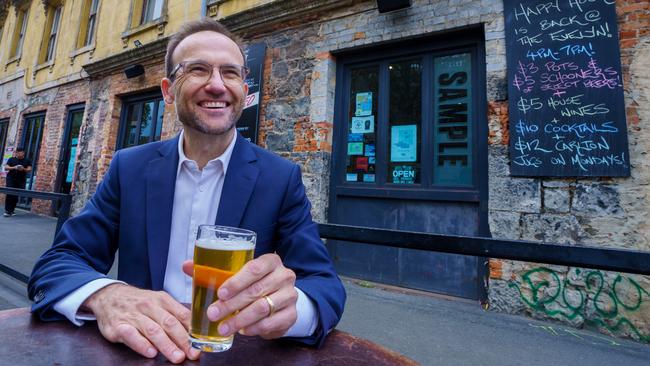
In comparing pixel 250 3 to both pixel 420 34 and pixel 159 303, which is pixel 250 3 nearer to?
pixel 420 34

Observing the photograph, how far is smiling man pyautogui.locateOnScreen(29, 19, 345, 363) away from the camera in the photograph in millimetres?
899

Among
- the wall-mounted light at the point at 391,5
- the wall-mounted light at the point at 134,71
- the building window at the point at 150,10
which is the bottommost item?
the wall-mounted light at the point at 391,5

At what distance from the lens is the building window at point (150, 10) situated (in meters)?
7.85

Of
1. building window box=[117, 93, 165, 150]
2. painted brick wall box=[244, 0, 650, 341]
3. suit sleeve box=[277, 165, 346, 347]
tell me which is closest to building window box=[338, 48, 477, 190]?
painted brick wall box=[244, 0, 650, 341]

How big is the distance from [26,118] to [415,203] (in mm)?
12579

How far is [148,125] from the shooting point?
752 centimetres

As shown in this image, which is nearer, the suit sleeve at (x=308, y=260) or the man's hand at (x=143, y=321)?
the man's hand at (x=143, y=321)

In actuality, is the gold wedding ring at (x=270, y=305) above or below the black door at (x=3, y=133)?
below

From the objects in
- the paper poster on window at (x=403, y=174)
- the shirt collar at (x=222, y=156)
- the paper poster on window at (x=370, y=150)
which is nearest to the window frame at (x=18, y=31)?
the paper poster on window at (x=370, y=150)

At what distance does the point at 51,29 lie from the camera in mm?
10789

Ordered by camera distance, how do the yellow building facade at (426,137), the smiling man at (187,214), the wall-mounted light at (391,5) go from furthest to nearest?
the wall-mounted light at (391,5), the yellow building facade at (426,137), the smiling man at (187,214)

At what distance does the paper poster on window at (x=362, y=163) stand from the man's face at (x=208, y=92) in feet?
11.3

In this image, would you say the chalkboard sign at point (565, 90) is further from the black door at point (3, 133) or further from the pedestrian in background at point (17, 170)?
the black door at point (3, 133)

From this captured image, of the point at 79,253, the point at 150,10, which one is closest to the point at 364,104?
the point at 79,253
